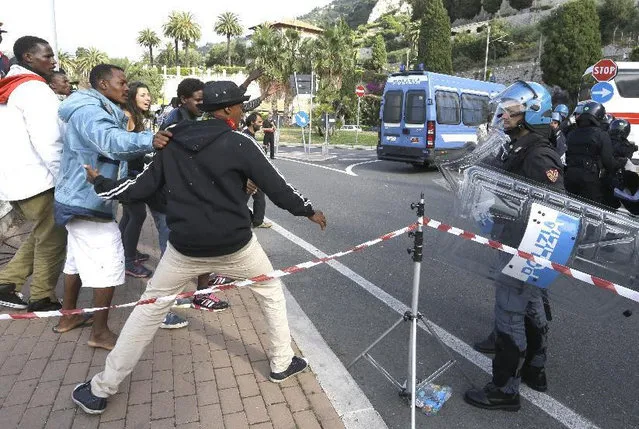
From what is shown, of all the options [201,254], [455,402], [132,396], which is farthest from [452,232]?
[132,396]

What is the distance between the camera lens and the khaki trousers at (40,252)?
3777mm

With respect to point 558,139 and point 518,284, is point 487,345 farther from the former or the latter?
point 558,139

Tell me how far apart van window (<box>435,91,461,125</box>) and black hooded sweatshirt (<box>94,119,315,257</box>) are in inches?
475

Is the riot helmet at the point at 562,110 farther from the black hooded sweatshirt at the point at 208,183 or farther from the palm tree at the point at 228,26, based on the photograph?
the palm tree at the point at 228,26

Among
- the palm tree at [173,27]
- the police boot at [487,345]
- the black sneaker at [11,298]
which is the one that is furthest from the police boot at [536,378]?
the palm tree at [173,27]

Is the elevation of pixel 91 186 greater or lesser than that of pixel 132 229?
greater

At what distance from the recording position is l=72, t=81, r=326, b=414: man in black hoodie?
263 centimetres

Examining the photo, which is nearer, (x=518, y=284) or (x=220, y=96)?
(x=220, y=96)

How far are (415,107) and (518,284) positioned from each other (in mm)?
11868

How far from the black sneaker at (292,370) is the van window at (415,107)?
37.9ft

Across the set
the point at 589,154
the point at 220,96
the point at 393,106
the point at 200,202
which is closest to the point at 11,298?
the point at 200,202

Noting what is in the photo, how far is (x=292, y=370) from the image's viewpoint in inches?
126

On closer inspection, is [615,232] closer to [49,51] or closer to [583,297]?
[583,297]

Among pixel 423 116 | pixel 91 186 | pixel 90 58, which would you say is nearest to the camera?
pixel 91 186
